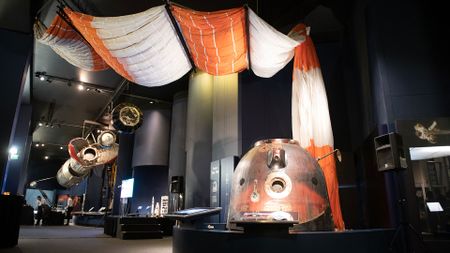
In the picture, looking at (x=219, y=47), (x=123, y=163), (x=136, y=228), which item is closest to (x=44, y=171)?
(x=123, y=163)

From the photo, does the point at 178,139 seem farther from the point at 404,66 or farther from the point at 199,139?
the point at 404,66

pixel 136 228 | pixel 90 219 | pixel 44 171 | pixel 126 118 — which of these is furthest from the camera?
pixel 44 171

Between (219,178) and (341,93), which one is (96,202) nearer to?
(219,178)

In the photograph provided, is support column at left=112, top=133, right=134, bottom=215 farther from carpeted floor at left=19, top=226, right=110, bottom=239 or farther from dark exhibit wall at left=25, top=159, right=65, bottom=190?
dark exhibit wall at left=25, top=159, right=65, bottom=190

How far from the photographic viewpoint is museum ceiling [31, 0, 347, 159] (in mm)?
8430

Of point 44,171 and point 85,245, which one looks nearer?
point 85,245

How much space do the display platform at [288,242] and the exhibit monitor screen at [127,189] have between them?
971cm

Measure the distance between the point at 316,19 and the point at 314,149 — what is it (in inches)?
149

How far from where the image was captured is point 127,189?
Result: 43.5 feet

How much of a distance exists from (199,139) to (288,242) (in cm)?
759

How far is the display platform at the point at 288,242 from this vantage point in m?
3.52

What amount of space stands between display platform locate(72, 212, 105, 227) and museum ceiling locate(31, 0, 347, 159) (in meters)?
5.24

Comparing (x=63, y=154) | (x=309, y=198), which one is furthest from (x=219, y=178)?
(x=63, y=154)

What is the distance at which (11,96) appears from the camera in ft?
23.7
